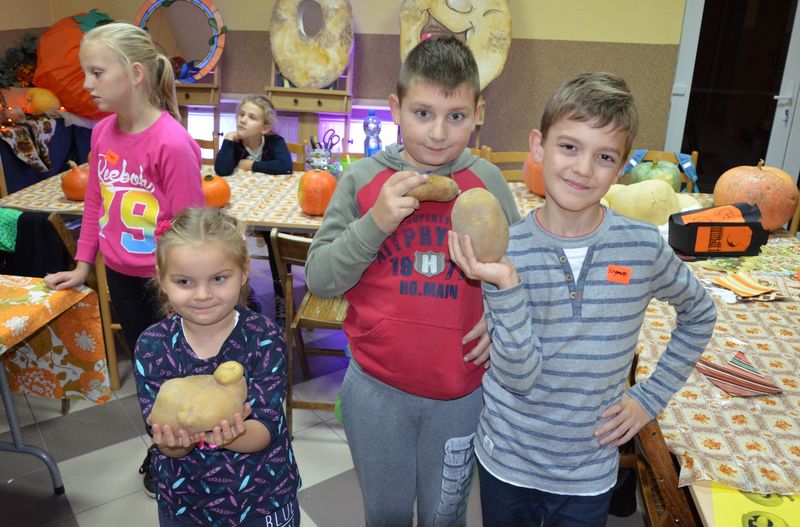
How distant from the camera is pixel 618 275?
0.97 meters

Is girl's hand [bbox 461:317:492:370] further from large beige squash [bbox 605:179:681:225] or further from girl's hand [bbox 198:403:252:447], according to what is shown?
large beige squash [bbox 605:179:681:225]

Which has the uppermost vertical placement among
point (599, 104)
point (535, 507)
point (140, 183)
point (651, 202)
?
point (599, 104)

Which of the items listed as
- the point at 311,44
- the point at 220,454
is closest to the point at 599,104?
the point at 220,454

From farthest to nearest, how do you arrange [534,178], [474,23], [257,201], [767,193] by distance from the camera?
[474,23]
[534,178]
[257,201]
[767,193]

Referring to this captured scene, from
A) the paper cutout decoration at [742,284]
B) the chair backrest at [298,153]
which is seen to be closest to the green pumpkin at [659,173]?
the paper cutout decoration at [742,284]

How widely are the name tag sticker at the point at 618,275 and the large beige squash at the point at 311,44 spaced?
136 inches

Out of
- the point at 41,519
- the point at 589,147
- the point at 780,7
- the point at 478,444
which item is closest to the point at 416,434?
the point at 478,444

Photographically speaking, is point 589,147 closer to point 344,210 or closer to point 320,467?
point 344,210

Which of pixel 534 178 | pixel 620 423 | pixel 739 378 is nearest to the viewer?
pixel 620 423

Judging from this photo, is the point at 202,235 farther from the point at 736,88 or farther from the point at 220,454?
the point at 736,88

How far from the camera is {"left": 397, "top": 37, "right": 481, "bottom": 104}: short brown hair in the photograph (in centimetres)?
106

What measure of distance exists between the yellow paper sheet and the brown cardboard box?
1.16 meters

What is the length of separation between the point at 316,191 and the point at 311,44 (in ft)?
6.85

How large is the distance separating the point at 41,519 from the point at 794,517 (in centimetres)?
203
